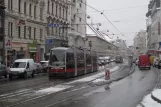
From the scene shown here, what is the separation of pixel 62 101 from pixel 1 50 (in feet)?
106

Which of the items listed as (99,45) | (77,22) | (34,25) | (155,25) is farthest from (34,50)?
(155,25)

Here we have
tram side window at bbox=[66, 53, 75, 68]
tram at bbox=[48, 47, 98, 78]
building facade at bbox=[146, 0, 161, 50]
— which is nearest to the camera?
tram at bbox=[48, 47, 98, 78]

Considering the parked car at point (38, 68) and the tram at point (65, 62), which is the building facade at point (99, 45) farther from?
the tram at point (65, 62)

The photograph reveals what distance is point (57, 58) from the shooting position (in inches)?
1307

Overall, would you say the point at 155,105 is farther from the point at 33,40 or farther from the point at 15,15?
the point at 33,40

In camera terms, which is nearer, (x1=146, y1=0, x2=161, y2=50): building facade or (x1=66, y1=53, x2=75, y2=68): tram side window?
(x1=66, y1=53, x2=75, y2=68): tram side window

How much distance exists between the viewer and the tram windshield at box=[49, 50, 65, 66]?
32.9 m

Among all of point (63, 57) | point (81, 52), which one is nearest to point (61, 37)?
point (81, 52)

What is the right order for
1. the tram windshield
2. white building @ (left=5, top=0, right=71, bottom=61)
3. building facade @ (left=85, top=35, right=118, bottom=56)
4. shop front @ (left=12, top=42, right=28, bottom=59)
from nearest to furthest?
the tram windshield
white building @ (left=5, top=0, right=71, bottom=61)
shop front @ (left=12, top=42, right=28, bottom=59)
building facade @ (left=85, top=35, right=118, bottom=56)

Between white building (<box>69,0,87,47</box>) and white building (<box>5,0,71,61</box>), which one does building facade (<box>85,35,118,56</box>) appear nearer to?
white building (<box>69,0,87,47</box>)

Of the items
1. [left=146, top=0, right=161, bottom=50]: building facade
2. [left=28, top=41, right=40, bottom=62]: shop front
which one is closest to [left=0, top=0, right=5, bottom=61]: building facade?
[left=28, top=41, right=40, bottom=62]: shop front

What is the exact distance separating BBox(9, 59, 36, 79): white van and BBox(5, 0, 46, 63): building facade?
10.6 meters

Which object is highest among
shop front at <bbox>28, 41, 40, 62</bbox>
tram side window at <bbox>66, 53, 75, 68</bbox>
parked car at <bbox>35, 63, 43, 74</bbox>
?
shop front at <bbox>28, 41, 40, 62</bbox>

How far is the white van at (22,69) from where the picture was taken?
114 ft
